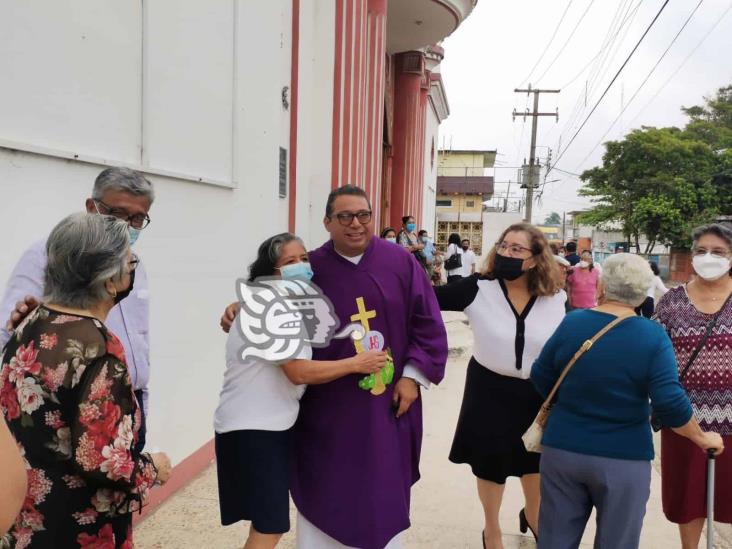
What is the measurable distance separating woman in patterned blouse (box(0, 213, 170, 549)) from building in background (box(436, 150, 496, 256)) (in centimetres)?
3002

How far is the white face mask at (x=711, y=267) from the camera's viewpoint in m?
2.97

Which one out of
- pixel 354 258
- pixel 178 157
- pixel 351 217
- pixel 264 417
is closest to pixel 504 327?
pixel 354 258

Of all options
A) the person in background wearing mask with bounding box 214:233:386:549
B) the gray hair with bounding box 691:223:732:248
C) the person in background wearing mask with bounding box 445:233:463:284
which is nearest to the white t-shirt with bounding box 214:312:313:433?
the person in background wearing mask with bounding box 214:233:386:549

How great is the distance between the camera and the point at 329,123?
6.87 meters

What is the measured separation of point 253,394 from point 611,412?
1.38 m

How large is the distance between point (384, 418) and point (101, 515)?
113 cm

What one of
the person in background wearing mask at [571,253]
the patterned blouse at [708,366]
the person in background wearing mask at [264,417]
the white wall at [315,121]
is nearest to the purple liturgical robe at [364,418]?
the person in background wearing mask at [264,417]

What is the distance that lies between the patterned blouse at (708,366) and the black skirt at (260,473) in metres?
2.00

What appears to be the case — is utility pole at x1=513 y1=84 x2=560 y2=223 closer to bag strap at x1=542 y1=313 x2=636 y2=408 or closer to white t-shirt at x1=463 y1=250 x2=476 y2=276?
white t-shirt at x1=463 y1=250 x2=476 y2=276

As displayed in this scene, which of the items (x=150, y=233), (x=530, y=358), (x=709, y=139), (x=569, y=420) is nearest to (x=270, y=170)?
(x=150, y=233)

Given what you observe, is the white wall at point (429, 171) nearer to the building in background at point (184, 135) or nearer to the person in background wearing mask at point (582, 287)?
the person in background wearing mask at point (582, 287)

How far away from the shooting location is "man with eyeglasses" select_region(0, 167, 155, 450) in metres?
2.04

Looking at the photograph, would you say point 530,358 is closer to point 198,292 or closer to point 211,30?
point 198,292

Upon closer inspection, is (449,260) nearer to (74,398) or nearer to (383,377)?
(383,377)
